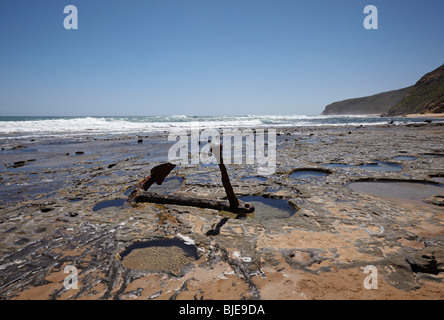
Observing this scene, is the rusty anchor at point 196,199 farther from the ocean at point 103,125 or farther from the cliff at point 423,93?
the cliff at point 423,93

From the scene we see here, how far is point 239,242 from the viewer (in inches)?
108

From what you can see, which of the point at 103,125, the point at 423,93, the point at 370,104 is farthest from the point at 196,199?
the point at 370,104

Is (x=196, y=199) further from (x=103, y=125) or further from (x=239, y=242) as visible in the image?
(x=103, y=125)

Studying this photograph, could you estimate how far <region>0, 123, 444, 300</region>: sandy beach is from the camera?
6.54ft

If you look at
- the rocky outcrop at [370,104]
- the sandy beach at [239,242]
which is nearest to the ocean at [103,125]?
the sandy beach at [239,242]

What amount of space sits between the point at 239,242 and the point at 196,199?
1.27 metres

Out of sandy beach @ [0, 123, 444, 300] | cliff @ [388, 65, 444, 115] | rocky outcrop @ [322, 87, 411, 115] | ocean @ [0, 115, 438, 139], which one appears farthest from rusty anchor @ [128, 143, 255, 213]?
rocky outcrop @ [322, 87, 411, 115]

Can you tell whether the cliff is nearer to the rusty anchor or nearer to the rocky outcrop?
the rocky outcrop

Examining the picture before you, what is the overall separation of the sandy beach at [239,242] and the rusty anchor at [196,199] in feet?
0.48

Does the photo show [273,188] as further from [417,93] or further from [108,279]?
[417,93]

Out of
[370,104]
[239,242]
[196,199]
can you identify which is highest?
[370,104]

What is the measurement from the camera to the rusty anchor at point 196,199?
336cm

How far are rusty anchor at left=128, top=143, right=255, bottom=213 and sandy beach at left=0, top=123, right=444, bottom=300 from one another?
146 mm

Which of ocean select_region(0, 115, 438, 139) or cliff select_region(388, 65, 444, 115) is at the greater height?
cliff select_region(388, 65, 444, 115)
